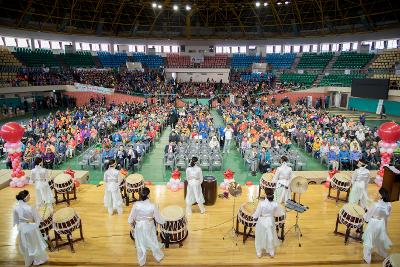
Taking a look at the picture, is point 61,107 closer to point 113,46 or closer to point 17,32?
point 17,32

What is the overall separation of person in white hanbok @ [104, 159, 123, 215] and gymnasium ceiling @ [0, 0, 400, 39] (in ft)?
80.7

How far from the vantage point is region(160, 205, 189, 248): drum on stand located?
281 inches

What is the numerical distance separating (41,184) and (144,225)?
4.36 metres

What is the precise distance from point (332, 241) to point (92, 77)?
33833 millimetres

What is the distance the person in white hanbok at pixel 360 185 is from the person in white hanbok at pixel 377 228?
203 centimetres

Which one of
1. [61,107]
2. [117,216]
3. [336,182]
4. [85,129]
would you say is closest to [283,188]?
[336,182]

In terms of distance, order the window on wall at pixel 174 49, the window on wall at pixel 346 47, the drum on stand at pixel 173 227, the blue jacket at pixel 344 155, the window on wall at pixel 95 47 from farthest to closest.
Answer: the window on wall at pixel 174 49 < the window on wall at pixel 95 47 < the window on wall at pixel 346 47 < the blue jacket at pixel 344 155 < the drum on stand at pixel 173 227

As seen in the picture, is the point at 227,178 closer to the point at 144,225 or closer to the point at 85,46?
the point at 144,225

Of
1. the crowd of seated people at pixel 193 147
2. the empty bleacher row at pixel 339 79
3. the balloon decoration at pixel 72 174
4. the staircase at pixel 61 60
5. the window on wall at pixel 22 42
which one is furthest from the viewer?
the staircase at pixel 61 60

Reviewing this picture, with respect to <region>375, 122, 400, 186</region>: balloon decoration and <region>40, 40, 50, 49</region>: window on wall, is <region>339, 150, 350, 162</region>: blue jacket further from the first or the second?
<region>40, 40, 50, 49</region>: window on wall

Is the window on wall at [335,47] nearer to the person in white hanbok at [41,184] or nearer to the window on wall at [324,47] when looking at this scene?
the window on wall at [324,47]

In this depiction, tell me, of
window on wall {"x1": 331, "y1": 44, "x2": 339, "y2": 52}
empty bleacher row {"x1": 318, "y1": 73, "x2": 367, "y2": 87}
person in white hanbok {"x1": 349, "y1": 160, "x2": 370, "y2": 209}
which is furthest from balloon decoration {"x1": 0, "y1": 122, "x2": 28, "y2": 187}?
window on wall {"x1": 331, "y1": 44, "x2": 339, "y2": 52}

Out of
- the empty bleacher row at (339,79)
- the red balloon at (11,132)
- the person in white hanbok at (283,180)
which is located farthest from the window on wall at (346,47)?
the red balloon at (11,132)

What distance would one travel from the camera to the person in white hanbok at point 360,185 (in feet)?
28.1
